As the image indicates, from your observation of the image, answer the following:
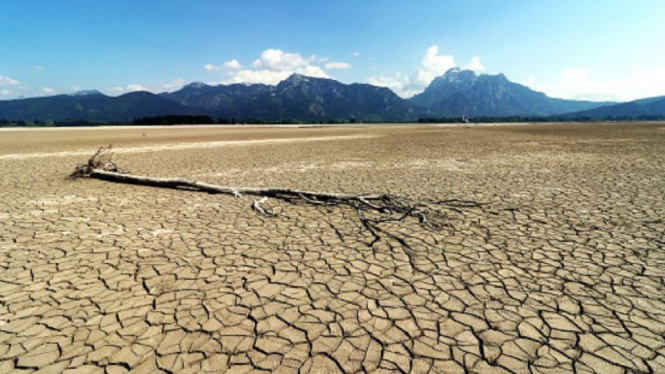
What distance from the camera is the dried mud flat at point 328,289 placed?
2924mm

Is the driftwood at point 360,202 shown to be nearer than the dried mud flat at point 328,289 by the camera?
No

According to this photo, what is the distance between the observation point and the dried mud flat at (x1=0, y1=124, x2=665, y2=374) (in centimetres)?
292

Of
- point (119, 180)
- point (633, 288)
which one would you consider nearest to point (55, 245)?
point (119, 180)

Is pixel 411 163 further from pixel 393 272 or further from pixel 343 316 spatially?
pixel 343 316

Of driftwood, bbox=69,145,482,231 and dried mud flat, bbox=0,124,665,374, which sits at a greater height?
driftwood, bbox=69,145,482,231

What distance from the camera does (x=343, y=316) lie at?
3490 millimetres

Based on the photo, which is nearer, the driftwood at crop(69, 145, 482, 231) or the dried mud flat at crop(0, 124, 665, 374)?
the dried mud flat at crop(0, 124, 665, 374)

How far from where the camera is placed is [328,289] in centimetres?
408

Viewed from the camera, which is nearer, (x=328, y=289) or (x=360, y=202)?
(x=328, y=289)

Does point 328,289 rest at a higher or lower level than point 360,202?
lower

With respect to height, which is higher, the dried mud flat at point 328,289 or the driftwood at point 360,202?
the driftwood at point 360,202

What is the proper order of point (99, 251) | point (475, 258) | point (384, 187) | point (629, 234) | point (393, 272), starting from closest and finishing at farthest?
point (393, 272) → point (475, 258) → point (99, 251) → point (629, 234) → point (384, 187)

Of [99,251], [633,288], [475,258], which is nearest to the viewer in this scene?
[633,288]

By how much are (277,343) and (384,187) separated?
25.5 feet
